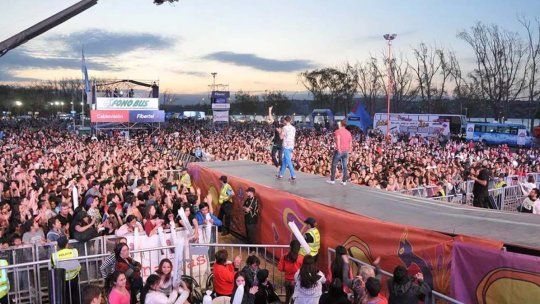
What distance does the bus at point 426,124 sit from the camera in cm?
4544

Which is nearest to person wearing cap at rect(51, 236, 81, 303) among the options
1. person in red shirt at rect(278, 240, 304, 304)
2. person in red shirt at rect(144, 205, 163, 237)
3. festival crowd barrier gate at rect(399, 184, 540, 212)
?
person in red shirt at rect(144, 205, 163, 237)

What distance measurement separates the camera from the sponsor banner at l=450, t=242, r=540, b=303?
4.62 meters

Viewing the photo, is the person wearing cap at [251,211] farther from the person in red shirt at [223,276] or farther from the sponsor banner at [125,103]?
the sponsor banner at [125,103]

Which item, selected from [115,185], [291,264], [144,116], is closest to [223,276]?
[291,264]

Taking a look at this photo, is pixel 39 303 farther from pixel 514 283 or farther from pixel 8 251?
pixel 514 283

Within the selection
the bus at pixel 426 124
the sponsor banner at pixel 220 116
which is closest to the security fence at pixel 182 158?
the sponsor banner at pixel 220 116

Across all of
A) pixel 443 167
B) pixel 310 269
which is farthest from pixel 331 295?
pixel 443 167

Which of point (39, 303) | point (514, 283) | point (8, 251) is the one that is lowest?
point (39, 303)

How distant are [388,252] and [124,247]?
4.15 m

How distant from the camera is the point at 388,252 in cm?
665

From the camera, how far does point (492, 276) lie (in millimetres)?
5059

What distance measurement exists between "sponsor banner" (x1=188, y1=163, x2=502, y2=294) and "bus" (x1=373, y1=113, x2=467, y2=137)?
38.5 m

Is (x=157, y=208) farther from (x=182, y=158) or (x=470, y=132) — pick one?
(x=470, y=132)

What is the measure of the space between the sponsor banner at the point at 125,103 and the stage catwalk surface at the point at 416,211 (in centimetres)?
2657
